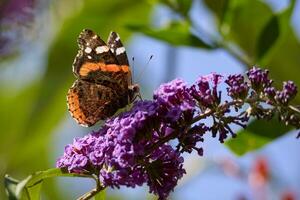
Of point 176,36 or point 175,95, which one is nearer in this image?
point 175,95

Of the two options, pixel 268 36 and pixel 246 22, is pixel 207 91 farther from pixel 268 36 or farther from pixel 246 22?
pixel 246 22

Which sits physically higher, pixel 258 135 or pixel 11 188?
pixel 11 188

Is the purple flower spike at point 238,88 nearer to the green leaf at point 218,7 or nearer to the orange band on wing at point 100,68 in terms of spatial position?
the orange band on wing at point 100,68

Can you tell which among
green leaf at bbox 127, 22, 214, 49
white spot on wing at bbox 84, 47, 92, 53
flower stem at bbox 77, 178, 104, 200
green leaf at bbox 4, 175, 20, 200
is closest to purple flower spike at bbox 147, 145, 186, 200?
flower stem at bbox 77, 178, 104, 200

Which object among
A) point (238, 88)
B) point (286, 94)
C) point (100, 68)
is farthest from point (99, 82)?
point (286, 94)

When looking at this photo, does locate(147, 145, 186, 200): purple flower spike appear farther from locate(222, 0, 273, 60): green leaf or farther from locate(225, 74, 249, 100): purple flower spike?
locate(222, 0, 273, 60): green leaf

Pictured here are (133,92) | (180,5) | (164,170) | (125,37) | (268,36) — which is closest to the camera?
(164,170)
